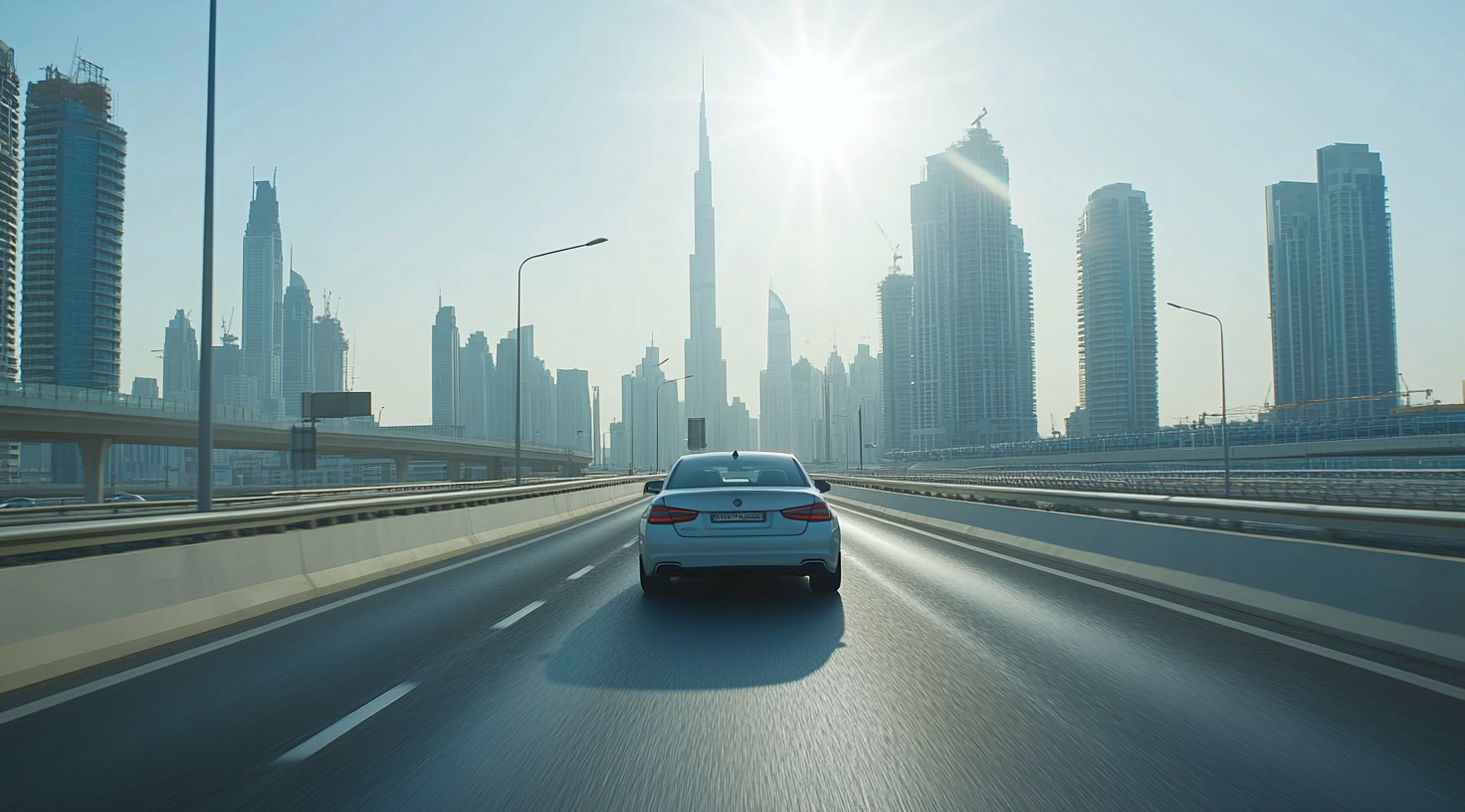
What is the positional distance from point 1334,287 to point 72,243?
7916 inches

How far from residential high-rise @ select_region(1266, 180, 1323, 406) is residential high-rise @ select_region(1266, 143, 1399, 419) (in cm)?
18

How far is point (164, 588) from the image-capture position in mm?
7441

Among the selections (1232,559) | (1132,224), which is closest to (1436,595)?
(1232,559)

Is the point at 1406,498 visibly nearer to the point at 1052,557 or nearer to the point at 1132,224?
the point at 1052,557

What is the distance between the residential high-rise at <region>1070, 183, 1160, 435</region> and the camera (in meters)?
161

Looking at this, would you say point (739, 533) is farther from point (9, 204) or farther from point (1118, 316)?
point (1118, 316)

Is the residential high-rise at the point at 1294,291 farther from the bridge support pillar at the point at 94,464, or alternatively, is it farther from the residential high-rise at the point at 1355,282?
the bridge support pillar at the point at 94,464

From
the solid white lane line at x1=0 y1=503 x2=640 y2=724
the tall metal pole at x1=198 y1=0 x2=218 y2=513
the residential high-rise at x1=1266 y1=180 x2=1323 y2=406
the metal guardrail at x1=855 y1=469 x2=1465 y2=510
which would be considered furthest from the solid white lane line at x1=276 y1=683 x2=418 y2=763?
the residential high-rise at x1=1266 y1=180 x2=1323 y2=406

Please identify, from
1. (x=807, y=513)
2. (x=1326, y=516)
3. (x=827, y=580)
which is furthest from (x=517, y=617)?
(x=1326, y=516)

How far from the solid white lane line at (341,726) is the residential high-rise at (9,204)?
13762 centimetres

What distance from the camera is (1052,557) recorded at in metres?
12.9

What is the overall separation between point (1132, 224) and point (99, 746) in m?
183

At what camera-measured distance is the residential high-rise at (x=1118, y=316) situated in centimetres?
16100

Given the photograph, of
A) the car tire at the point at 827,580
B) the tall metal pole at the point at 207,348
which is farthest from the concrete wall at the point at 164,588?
the car tire at the point at 827,580
